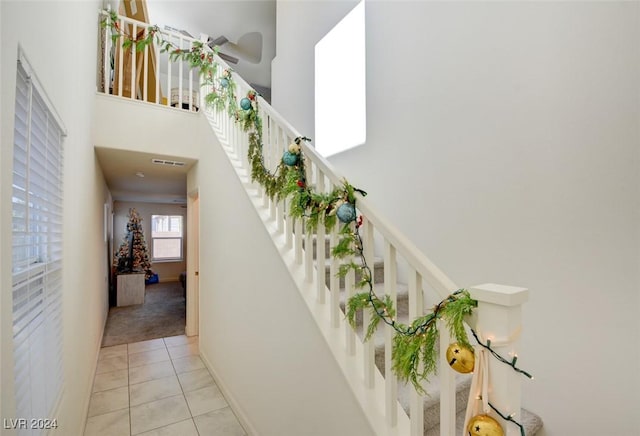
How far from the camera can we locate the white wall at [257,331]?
146cm

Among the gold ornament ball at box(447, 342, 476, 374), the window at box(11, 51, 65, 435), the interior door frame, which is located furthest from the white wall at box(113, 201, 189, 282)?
the gold ornament ball at box(447, 342, 476, 374)

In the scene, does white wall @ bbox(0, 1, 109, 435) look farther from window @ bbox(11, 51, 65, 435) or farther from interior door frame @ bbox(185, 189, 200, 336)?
interior door frame @ bbox(185, 189, 200, 336)

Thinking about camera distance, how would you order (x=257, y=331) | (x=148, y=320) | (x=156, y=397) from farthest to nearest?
(x=148, y=320) → (x=156, y=397) → (x=257, y=331)

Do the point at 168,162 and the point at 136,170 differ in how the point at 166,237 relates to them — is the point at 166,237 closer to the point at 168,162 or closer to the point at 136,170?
the point at 136,170

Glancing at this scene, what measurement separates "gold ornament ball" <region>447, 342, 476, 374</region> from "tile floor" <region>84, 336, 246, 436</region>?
6.71 feet

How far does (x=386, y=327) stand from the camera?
3.95ft

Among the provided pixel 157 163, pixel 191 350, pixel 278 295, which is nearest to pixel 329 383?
pixel 278 295

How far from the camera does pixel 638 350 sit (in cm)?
127

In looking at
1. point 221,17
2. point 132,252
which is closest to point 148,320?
point 132,252

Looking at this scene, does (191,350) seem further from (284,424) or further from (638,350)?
(638,350)

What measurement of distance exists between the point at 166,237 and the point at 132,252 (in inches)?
95.2

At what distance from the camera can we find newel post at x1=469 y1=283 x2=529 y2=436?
797 millimetres

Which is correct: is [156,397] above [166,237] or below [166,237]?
below

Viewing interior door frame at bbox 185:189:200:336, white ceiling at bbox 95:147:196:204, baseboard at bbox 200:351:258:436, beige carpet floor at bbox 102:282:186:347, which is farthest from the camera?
beige carpet floor at bbox 102:282:186:347
